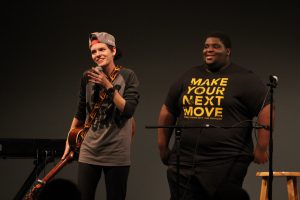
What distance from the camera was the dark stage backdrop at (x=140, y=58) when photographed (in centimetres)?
551

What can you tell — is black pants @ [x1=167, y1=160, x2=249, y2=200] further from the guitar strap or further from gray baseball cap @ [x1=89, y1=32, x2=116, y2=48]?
gray baseball cap @ [x1=89, y1=32, x2=116, y2=48]

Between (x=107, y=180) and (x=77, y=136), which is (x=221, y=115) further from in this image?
(x=77, y=136)

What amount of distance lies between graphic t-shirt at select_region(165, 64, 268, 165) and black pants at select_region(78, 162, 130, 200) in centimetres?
41

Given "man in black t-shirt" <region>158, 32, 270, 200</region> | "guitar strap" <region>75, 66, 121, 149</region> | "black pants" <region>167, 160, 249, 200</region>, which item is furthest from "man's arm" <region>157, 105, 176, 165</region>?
"guitar strap" <region>75, 66, 121, 149</region>

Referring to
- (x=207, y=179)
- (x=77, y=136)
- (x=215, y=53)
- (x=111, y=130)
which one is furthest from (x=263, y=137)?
(x=77, y=136)

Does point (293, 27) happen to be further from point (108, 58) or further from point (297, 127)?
point (108, 58)

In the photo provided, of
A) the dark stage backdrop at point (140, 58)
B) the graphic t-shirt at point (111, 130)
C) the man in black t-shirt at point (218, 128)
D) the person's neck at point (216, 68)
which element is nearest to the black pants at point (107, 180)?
the graphic t-shirt at point (111, 130)

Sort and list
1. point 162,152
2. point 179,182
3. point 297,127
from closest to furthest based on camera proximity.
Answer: point 179,182 < point 162,152 < point 297,127

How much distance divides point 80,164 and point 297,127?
279 cm

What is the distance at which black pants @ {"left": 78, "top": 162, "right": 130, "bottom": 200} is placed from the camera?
133 inches

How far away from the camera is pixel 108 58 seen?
3.62 metres

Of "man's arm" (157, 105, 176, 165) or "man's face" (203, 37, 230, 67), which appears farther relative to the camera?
"man's arm" (157, 105, 176, 165)

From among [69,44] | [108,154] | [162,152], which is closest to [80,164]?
[108,154]

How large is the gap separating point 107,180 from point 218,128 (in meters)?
0.78
